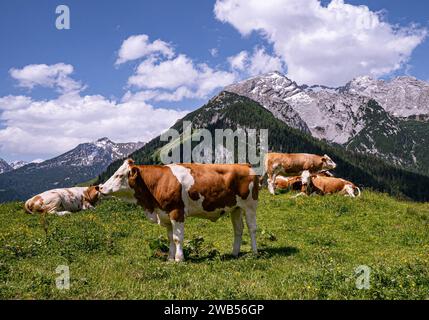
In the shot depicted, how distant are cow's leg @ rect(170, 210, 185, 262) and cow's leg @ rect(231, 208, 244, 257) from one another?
82.1 inches

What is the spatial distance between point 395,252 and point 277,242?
4.32 m

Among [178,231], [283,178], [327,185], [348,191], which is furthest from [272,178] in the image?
[178,231]

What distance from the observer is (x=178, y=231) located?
1332cm

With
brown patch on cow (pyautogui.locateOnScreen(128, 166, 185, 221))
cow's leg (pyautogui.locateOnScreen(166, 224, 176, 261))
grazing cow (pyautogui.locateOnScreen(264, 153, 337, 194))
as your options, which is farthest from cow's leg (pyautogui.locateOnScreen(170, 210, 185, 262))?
grazing cow (pyautogui.locateOnScreen(264, 153, 337, 194))

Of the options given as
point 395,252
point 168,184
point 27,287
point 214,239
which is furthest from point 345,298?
point 214,239

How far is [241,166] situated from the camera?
14820mm

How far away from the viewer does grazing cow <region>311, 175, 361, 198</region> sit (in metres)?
28.2

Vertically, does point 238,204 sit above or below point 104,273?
above

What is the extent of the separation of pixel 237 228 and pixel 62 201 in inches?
584

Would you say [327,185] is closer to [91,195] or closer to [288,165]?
[288,165]

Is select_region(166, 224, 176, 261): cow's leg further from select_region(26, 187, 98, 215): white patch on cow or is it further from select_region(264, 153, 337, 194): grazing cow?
select_region(264, 153, 337, 194): grazing cow

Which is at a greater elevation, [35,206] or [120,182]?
[120,182]

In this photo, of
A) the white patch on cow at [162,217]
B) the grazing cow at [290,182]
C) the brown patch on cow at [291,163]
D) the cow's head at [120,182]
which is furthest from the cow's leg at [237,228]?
the grazing cow at [290,182]

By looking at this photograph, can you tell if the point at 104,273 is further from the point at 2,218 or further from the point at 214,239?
the point at 2,218
